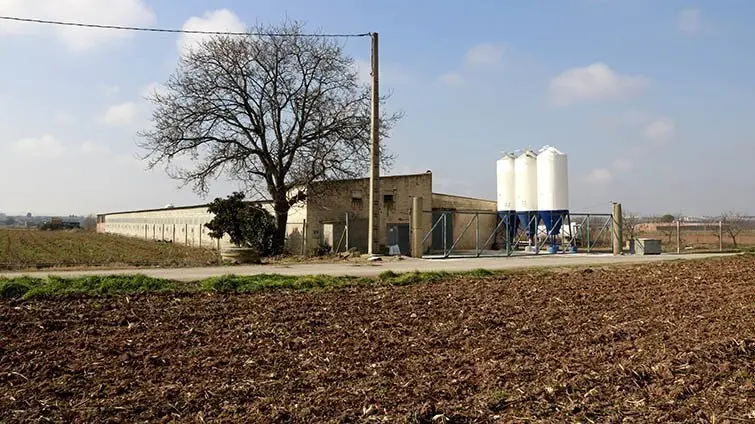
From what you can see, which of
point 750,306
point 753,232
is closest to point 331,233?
point 750,306

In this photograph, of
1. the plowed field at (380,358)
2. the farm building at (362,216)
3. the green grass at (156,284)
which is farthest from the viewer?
the farm building at (362,216)

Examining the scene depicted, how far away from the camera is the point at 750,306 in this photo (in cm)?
1016

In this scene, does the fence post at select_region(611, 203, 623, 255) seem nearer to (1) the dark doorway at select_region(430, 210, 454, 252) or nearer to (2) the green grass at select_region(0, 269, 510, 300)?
(1) the dark doorway at select_region(430, 210, 454, 252)

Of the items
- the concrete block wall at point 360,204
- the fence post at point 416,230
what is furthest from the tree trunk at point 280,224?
the fence post at point 416,230

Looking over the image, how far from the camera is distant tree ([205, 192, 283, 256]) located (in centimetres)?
2902

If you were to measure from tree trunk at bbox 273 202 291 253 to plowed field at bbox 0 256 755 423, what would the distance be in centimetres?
1777

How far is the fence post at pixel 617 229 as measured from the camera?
3053cm

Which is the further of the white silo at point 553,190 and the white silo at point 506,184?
the white silo at point 506,184

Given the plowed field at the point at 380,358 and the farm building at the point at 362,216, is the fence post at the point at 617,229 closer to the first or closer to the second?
the farm building at the point at 362,216

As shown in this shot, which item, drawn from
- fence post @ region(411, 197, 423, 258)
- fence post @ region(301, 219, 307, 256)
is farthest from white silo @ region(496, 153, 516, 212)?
fence post @ region(301, 219, 307, 256)

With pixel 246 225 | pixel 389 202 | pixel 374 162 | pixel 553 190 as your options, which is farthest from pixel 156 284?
pixel 553 190

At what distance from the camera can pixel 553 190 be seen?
31594 millimetres

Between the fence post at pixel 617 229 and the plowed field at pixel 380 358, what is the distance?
19628 mm

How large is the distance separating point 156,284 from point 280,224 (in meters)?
16.9
